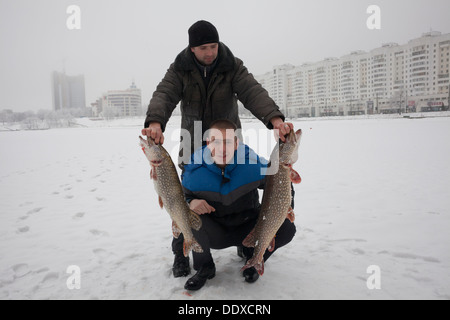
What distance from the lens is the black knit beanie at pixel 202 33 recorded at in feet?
10.1

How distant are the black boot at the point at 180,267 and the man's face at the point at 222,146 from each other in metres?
1.14

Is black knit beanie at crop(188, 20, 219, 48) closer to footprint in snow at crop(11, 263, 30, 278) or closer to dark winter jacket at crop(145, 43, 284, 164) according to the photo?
dark winter jacket at crop(145, 43, 284, 164)

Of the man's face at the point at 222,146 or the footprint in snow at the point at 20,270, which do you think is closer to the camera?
the man's face at the point at 222,146

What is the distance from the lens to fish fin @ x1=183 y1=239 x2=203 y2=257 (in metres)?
2.70

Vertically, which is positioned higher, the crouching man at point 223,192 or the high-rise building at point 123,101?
the high-rise building at point 123,101

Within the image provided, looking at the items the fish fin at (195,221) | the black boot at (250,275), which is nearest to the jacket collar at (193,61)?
the fish fin at (195,221)

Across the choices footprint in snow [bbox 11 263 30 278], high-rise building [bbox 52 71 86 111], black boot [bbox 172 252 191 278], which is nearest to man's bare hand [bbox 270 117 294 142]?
black boot [bbox 172 252 191 278]

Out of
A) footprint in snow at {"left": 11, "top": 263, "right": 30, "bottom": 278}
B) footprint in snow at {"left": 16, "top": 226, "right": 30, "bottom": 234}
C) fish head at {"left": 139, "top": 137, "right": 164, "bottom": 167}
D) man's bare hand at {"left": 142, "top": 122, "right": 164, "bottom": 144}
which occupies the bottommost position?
footprint in snow at {"left": 11, "top": 263, "right": 30, "bottom": 278}

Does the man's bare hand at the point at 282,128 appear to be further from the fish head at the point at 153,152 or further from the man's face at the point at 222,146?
the fish head at the point at 153,152

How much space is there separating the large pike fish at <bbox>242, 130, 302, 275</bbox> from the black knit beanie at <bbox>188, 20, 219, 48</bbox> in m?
1.43

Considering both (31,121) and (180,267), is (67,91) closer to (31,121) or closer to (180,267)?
(31,121)

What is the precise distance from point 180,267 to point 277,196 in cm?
134
